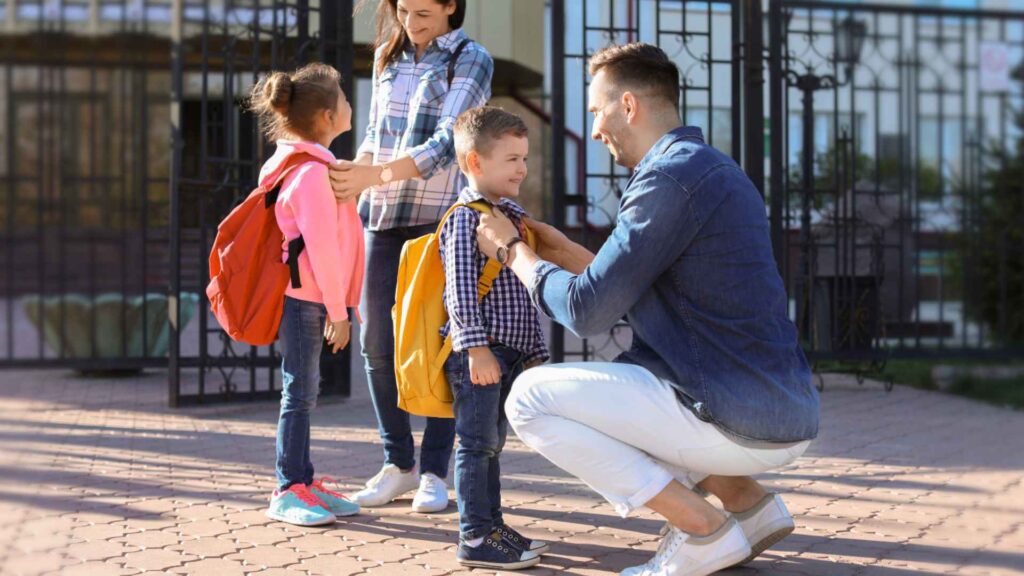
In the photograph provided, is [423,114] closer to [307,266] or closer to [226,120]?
[307,266]

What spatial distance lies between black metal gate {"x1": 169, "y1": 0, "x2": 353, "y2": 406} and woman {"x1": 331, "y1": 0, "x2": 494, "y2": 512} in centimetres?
259

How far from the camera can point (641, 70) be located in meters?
2.83

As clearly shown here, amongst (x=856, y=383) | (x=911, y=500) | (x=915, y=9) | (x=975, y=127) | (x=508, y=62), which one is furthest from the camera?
(x=508, y=62)

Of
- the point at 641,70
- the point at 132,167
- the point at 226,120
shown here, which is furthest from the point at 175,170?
the point at 132,167

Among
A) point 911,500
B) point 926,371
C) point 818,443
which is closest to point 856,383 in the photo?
point 926,371

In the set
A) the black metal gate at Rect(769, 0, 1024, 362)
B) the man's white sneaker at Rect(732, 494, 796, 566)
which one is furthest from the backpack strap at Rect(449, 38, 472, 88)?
the black metal gate at Rect(769, 0, 1024, 362)

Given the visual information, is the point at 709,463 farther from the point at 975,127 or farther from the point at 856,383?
the point at 975,127

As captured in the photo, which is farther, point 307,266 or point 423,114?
point 423,114

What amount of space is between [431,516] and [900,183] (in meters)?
6.38

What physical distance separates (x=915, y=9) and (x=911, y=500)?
5653mm

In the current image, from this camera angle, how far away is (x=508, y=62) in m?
13.9

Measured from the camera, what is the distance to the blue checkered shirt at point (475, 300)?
9.78 ft

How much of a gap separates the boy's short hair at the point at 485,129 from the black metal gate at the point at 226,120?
3346mm

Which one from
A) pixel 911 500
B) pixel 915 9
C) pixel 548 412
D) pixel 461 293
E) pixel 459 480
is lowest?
pixel 911 500
